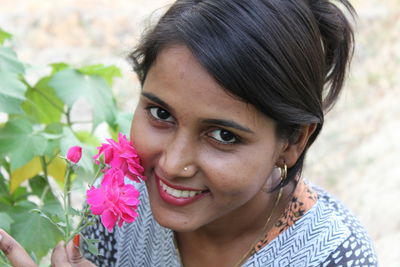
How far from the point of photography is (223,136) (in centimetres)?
132

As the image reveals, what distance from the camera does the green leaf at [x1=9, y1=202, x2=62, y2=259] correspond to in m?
1.50

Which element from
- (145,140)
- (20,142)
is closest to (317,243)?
(145,140)

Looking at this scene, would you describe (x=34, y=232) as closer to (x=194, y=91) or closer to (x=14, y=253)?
(x=14, y=253)

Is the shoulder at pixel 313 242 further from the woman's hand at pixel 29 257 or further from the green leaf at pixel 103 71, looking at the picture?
the green leaf at pixel 103 71

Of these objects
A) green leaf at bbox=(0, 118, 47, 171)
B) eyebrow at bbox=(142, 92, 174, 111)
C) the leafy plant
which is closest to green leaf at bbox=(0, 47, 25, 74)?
the leafy plant

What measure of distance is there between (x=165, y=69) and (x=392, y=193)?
2436mm

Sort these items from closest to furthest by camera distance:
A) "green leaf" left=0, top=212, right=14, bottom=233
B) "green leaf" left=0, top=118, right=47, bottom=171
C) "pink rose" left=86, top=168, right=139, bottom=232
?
"pink rose" left=86, top=168, right=139, bottom=232 → "green leaf" left=0, top=212, right=14, bottom=233 → "green leaf" left=0, top=118, right=47, bottom=171

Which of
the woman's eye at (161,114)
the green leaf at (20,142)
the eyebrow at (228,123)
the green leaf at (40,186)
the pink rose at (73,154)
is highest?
the eyebrow at (228,123)

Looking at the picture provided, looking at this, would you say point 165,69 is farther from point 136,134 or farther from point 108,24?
point 108,24

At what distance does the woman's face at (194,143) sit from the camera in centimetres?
128

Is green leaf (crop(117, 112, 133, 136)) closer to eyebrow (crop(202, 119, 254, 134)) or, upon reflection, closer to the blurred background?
eyebrow (crop(202, 119, 254, 134))

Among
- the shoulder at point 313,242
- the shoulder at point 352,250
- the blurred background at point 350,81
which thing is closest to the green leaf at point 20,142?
the shoulder at point 313,242

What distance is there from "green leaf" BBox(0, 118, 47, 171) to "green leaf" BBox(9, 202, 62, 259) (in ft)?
0.38

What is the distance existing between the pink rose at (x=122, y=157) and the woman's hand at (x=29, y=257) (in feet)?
0.59
